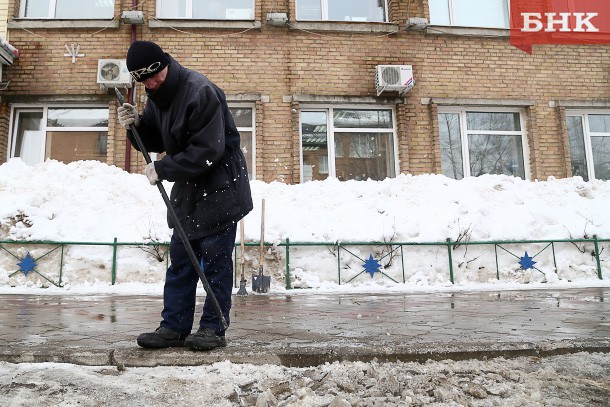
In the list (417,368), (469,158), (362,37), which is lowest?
(417,368)

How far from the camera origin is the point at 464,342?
8.04ft

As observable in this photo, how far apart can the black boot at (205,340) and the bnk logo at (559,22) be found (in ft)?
35.5

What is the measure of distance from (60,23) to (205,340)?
993 centimetres

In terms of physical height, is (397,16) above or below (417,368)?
above

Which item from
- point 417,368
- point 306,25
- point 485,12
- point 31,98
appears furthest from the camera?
point 485,12

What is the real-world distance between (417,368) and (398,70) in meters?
8.44

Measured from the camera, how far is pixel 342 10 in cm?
1070

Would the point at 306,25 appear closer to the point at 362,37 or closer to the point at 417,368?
the point at 362,37

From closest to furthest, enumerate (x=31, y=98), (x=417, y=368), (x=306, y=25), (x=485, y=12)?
1. (x=417, y=368)
2. (x=31, y=98)
3. (x=306, y=25)
4. (x=485, y=12)

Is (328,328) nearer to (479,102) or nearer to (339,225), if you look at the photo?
(339,225)

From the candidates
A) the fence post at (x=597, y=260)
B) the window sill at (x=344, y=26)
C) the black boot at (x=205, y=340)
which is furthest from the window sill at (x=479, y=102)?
the black boot at (x=205, y=340)

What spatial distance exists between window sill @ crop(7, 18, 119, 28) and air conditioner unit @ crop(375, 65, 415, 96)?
234 inches

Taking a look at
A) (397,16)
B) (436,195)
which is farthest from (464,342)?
(397,16)

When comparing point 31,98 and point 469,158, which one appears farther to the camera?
point 469,158
